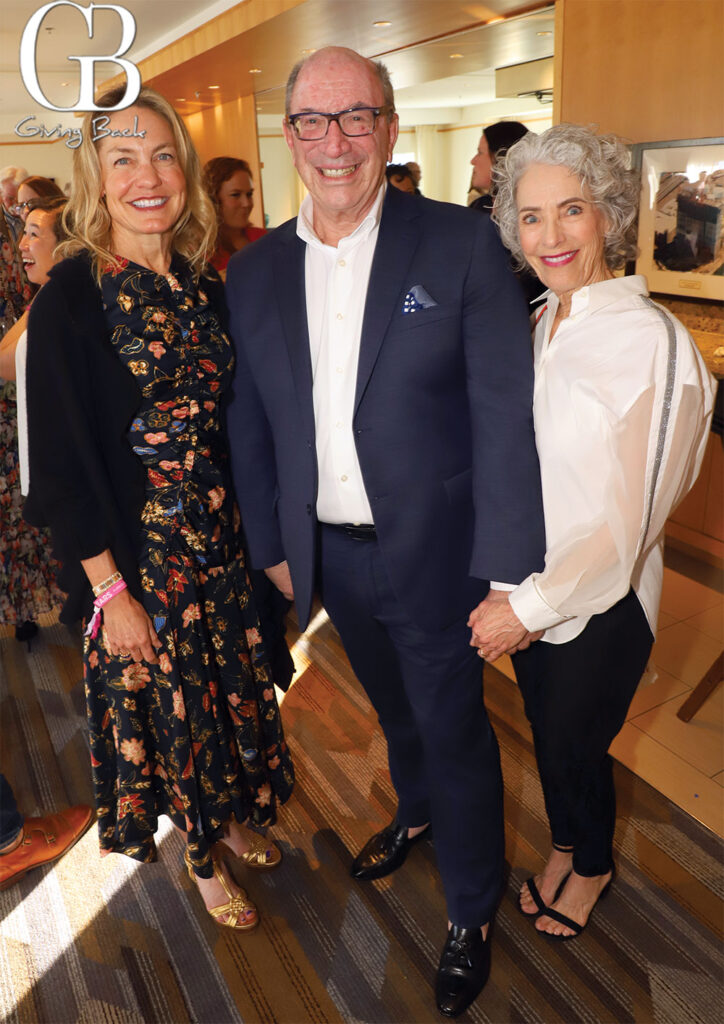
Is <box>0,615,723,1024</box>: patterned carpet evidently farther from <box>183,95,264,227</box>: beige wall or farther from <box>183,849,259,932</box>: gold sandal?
<box>183,95,264,227</box>: beige wall

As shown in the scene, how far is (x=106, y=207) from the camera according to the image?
1622 mm

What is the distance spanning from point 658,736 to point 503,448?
166cm

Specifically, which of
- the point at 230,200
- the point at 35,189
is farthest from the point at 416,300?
the point at 230,200

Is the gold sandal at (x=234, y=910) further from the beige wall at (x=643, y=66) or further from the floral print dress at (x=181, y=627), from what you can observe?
the beige wall at (x=643, y=66)

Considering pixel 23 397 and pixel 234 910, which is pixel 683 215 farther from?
pixel 234 910

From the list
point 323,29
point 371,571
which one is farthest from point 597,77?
point 371,571

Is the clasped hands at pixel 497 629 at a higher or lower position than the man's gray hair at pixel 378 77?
lower

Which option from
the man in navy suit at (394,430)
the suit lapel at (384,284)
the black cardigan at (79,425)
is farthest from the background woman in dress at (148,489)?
the suit lapel at (384,284)

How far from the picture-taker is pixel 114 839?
193 centimetres

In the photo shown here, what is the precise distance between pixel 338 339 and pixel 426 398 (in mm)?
230

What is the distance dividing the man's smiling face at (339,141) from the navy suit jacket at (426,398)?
3.5 inches

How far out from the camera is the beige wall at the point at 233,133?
919cm

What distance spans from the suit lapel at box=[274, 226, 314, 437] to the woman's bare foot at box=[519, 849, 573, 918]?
132 cm

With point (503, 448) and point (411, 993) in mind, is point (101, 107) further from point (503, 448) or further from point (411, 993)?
point (411, 993)
